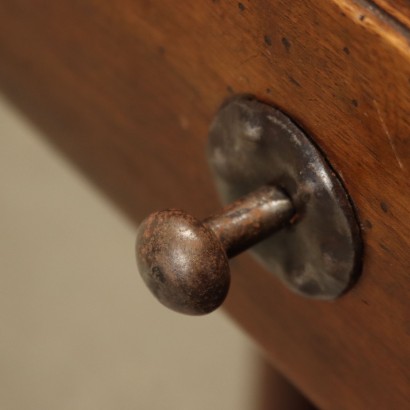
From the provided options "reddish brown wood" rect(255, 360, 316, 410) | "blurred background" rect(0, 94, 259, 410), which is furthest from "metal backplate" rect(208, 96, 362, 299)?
"blurred background" rect(0, 94, 259, 410)

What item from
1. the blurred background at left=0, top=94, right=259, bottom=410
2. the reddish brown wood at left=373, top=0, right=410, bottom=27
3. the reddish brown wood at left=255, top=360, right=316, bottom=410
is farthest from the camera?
the blurred background at left=0, top=94, right=259, bottom=410

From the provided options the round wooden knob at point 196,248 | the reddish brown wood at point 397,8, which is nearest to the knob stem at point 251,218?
the round wooden knob at point 196,248

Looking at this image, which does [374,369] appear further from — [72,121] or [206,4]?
[72,121]

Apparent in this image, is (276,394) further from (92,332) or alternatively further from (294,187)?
(294,187)

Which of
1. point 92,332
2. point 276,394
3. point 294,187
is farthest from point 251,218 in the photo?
point 92,332

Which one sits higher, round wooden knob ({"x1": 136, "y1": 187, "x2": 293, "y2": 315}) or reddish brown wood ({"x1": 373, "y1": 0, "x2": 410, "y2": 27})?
reddish brown wood ({"x1": 373, "y1": 0, "x2": 410, "y2": 27})

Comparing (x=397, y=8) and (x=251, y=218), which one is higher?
(x=397, y=8)

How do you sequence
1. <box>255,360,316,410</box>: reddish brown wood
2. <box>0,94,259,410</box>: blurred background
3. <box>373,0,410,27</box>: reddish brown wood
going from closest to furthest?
1. <box>373,0,410,27</box>: reddish brown wood
2. <box>255,360,316,410</box>: reddish brown wood
3. <box>0,94,259,410</box>: blurred background

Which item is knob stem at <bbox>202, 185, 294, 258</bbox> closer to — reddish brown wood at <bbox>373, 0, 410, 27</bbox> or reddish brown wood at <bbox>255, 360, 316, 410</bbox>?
reddish brown wood at <bbox>373, 0, 410, 27</bbox>
